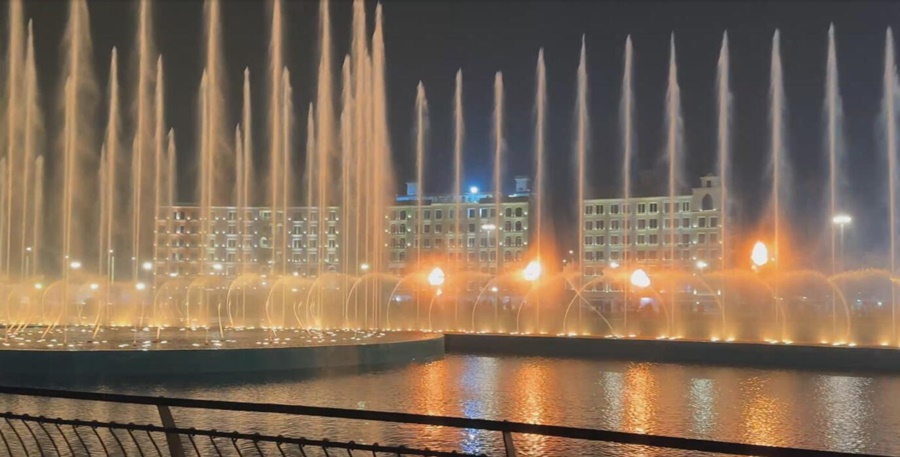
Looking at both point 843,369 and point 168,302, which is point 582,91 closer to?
point 843,369

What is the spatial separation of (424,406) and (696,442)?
7.70m

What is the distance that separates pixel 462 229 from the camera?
3563 inches

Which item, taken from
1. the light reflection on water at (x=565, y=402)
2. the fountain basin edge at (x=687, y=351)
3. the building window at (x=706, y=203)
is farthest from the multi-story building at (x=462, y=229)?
the light reflection on water at (x=565, y=402)

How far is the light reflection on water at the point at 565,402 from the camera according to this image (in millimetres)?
9250

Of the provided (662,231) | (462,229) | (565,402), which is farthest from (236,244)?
(565,402)

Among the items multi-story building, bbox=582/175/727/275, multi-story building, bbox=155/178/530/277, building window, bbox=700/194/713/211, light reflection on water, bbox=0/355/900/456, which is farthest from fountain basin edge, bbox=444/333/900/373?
building window, bbox=700/194/713/211

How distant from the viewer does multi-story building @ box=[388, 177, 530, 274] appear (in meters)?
89.8

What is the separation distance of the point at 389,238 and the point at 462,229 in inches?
344

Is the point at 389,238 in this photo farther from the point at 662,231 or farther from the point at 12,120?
the point at 12,120

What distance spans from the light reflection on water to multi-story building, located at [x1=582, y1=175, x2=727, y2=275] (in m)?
67.4

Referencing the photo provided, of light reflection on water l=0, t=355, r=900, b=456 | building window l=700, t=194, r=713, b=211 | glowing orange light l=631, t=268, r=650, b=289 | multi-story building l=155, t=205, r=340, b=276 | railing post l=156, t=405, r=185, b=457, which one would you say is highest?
building window l=700, t=194, r=713, b=211

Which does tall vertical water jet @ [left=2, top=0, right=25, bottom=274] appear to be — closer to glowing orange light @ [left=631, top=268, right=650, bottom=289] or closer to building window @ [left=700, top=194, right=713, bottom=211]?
glowing orange light @ [left=631, top=268, right=650, bottom=289]

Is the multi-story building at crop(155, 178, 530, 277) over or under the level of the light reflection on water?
over

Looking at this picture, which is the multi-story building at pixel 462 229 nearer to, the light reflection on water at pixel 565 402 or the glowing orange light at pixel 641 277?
the glowing orange light at pixel 641 277
